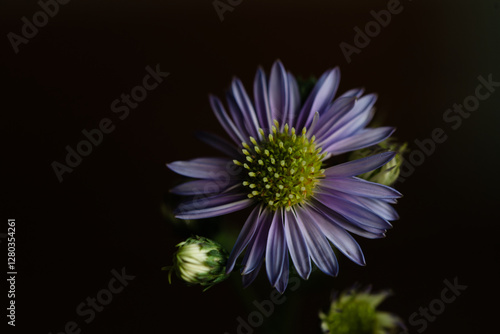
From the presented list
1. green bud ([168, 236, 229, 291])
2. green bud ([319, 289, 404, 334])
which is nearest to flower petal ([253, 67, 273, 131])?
green bud ([168, 236, 229, 291])

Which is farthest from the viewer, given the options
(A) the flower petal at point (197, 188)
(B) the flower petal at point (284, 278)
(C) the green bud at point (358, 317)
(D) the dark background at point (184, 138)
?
(D) the dark background at point (184, 138)

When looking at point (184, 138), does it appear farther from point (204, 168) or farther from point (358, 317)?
point (358, 317)

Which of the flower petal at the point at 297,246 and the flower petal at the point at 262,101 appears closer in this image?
the flower petal at the point at 297,246

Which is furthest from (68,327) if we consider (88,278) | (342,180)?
(342,180)

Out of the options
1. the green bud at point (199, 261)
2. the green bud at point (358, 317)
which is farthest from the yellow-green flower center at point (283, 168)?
the green bud at point (358, 317)

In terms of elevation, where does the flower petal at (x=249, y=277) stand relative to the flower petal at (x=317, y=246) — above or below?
above

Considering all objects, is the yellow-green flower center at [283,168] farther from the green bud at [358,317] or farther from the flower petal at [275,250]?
the green bud at [358,317]

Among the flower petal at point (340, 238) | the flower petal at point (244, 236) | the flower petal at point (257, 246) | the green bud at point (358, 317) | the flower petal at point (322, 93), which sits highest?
the flower petal at point (322, 93)

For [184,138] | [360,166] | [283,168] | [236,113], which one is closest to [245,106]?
[236,113]
